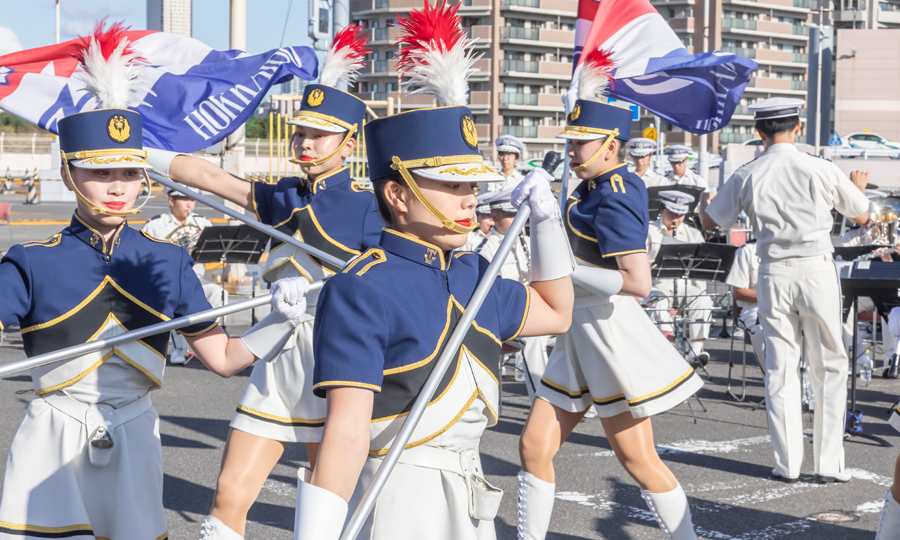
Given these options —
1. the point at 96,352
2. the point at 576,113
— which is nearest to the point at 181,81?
the point at 576,113

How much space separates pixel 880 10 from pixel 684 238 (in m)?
73.8

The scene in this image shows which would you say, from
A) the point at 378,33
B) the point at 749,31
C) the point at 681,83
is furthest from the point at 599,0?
the point at 749,31

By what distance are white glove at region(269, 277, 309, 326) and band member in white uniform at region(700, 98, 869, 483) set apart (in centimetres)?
374

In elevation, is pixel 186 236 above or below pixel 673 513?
above

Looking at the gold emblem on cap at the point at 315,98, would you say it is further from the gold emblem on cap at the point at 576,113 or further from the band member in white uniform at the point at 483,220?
the band member in white uniform at the point at 483,220

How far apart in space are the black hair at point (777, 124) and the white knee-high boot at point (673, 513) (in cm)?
271

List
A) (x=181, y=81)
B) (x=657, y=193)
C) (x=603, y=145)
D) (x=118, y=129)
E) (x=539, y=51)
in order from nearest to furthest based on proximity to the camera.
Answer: (x=118, y=129)
(x=603, y=145)
(x=181, y=81)
(x=657, y=193)
(x=539, y=51)

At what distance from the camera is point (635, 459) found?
399 centimetres

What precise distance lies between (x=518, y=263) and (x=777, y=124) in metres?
3.12

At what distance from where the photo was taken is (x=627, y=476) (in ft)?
19.4

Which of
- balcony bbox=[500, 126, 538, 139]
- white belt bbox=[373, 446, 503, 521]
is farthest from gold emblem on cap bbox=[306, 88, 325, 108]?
balcony bbox=[500, 126, 538, 139]

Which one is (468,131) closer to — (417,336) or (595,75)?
(417,336)

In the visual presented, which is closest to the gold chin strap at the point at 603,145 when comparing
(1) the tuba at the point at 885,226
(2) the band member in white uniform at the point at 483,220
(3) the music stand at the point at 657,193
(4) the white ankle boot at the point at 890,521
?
(4) the white ankle boot at the point at 890,521

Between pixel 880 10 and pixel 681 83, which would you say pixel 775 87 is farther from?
pixel 681 83
